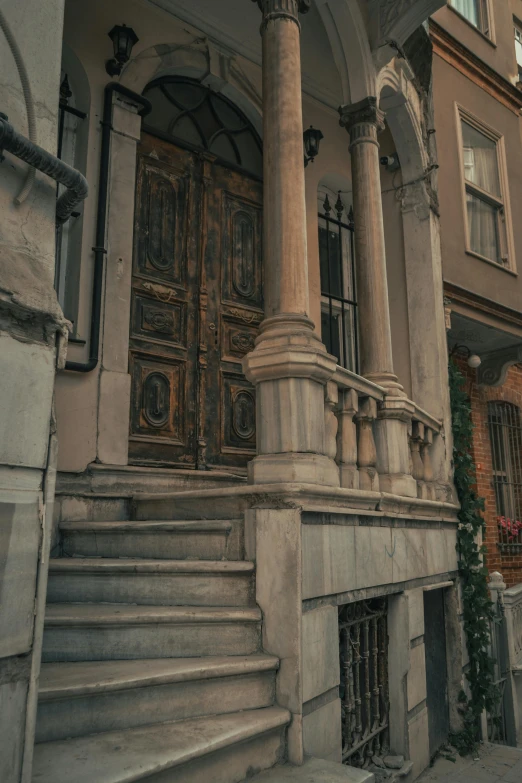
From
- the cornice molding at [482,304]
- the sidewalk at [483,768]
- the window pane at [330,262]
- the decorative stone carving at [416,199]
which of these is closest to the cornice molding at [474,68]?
the decorative stone carving at [416,199]

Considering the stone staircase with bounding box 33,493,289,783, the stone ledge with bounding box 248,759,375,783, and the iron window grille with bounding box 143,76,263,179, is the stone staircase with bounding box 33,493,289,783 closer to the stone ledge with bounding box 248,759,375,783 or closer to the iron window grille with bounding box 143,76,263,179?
the stone ledge with bounding box 248,759,375,783

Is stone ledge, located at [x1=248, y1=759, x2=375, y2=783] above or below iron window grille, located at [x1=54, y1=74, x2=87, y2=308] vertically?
below

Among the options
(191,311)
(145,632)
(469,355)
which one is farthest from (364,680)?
(469,355)

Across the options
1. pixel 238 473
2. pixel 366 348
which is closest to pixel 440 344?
pixel 366 348

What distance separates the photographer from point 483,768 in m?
4.97

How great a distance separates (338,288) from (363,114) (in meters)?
2.19

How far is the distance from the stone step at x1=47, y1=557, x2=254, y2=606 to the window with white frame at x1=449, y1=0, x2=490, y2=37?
9.30 metres

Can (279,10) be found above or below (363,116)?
below

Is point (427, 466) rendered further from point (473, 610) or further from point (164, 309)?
point (164, 309)

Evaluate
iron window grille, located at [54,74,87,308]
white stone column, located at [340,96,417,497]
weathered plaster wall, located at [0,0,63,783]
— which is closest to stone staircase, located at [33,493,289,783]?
weathered plaster wall, located at [0,0,63,783]

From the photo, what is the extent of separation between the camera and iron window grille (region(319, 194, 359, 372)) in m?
7.35

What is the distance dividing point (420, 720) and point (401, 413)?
7.06 ft

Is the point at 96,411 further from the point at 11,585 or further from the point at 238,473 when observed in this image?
the point at 11,585

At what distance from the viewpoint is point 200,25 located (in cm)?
613
